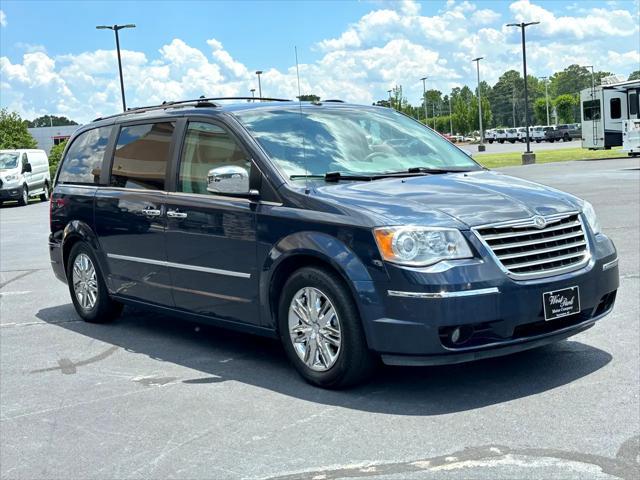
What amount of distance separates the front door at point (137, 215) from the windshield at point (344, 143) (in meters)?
0.94

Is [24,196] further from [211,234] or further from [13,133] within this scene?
[13,133]

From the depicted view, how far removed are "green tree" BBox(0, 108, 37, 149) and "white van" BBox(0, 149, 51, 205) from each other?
41615 millimetres

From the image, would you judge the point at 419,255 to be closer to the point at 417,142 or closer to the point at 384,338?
the point at 384,338

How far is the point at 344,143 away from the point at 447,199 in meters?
1.20

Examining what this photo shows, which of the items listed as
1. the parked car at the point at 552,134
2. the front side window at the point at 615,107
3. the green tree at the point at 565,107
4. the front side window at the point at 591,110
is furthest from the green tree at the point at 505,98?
the front side window at the point at 615,107

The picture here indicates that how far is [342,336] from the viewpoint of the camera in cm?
502

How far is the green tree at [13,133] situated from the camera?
72188mm

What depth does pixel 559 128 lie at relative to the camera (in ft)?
263

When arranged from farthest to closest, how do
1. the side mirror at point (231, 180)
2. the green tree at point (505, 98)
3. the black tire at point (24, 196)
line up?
the green tree at point (505, 98) → the black tire at point (24, 196) → the side mirror at point (231, 180)

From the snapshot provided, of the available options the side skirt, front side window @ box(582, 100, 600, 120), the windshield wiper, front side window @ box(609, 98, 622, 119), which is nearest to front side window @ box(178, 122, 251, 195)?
the side skirt

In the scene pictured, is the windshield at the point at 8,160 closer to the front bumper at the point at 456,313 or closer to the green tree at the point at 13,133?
the front bumper at the point at 456,313

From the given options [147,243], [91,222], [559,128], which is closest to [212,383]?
[147,243]

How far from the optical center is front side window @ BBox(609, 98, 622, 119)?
38594 mm

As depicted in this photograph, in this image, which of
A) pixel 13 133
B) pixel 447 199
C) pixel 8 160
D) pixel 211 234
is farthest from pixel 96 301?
pixel 13 133
